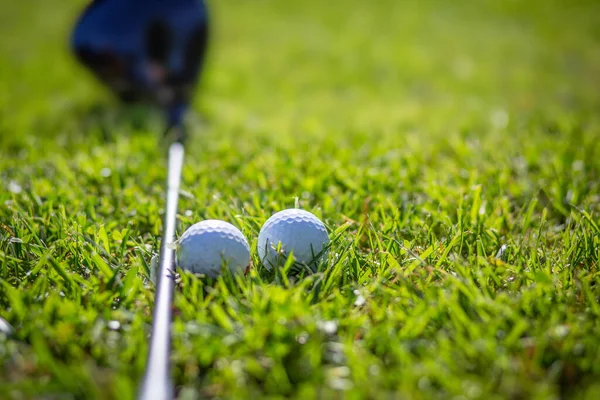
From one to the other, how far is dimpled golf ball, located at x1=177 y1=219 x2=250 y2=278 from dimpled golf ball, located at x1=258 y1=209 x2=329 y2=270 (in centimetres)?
9

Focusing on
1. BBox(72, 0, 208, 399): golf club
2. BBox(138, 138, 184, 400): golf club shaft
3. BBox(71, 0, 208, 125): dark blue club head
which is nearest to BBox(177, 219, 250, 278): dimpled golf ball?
BBox(138, 138, 184, 400): golf club shaft

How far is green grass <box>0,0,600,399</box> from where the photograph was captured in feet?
4.57

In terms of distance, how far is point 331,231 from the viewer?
2.08 m

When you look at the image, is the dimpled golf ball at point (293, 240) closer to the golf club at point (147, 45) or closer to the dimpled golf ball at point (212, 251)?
the dimpled golf ball at point (212, 251)

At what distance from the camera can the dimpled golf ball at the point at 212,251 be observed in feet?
5.79

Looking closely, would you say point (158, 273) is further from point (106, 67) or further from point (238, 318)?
point (106, 67)

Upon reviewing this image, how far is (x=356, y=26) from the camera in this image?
756 centimetres

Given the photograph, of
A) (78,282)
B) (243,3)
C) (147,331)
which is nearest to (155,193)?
(78,282)

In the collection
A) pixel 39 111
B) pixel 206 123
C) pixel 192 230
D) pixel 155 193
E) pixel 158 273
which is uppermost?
pixel 39 111

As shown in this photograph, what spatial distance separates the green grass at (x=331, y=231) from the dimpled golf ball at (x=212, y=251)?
0.07 metres

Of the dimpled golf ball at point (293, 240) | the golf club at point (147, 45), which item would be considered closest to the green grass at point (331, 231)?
the dimpled golf ball at point (293, 240)

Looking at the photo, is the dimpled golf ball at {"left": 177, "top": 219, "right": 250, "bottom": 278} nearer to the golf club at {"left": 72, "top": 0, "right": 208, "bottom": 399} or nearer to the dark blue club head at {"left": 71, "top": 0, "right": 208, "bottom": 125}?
the golf club at {"left": 72, "top": 0, "right": 208, "bottom": 399}

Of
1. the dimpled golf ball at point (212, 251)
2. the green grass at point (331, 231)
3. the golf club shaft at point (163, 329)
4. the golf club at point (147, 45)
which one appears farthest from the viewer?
the golf club at point (147, 45)

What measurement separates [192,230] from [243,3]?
814 centimetres
